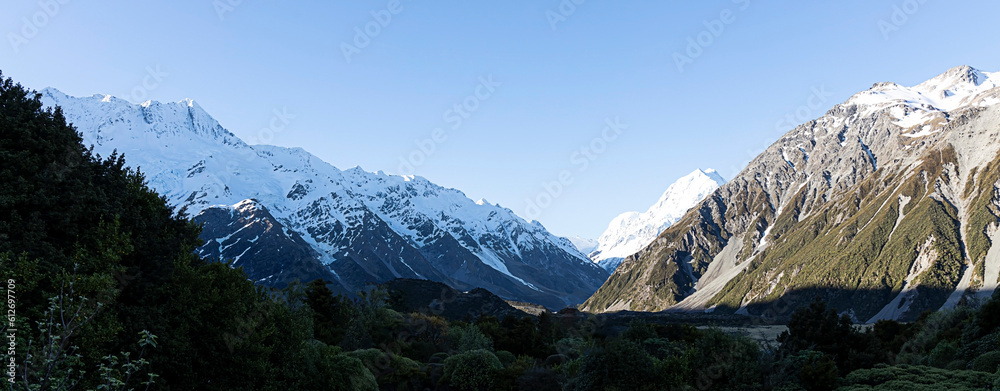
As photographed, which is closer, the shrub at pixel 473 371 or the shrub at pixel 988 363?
the shrub at pixel 988 363

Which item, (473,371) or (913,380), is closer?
(913,380)

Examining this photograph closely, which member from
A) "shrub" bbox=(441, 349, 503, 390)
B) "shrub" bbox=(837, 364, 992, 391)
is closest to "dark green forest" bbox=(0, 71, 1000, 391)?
"shrub" bbox=(837, 364, 992, 391)

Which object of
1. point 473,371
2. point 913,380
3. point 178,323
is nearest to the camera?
point 913,380

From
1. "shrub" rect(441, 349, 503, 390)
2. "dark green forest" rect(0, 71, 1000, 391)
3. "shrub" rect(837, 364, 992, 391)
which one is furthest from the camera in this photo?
"shrub" rect(441, 349, 503, 390)

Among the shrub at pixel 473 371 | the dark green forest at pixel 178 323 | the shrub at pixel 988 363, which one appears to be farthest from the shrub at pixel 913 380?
the shrub at pixel 473 371

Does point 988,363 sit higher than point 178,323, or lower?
lower

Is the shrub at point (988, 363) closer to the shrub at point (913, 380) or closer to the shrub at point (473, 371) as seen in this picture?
the shrub at point (913, 380)

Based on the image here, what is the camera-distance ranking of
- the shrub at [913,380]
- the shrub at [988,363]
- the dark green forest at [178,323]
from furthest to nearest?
the shrub at [988,363]
the shrub at [913,380]
the dark green forest at [178,323]

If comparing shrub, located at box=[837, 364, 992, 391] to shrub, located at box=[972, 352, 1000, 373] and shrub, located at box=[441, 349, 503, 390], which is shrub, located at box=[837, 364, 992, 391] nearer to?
shrub, located at box=[972, 352, 1000, 373]

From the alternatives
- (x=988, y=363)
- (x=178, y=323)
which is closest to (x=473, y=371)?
(x=178, y=323)

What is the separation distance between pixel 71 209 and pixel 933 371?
43971 millimetres

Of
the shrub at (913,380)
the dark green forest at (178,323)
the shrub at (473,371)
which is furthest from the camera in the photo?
the shrub at (473,371)

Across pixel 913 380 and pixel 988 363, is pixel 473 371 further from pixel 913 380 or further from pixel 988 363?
pixel 988 363

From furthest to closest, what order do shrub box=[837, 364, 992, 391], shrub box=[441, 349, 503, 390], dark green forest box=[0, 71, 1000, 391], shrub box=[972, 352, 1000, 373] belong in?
shrub box=[441, 349, 503, 390] → shrub box=[972, 352, 1000, 373] → shrub box=[837, 364, 992, 391] → dark green forest box=[0, 71, 1000, 391]
